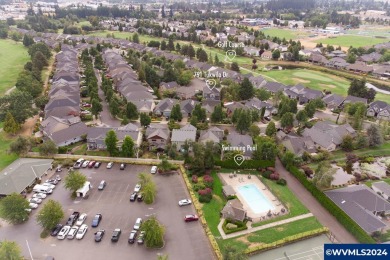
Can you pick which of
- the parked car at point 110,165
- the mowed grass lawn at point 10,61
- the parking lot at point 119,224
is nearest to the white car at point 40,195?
the parking lot at point 119,224

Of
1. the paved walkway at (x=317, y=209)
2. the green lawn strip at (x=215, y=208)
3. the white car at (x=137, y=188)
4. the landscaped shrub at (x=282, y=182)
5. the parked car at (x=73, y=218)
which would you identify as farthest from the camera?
the landscaped shrub at (x=282, y=182)

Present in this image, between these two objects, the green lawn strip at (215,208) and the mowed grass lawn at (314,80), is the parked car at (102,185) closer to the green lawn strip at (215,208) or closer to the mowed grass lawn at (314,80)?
the green lawn strip at (215,208)

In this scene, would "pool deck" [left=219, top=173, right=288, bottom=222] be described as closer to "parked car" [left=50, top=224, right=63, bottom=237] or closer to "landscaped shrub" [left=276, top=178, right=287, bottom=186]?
"landscaped shrub" [left=276, top=178, right=287, bottom=186]


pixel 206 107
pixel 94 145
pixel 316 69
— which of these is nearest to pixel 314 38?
pixel 316 69

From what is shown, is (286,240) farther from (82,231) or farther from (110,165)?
(110,165)

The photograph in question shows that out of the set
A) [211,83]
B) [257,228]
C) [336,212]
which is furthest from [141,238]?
[211,83]

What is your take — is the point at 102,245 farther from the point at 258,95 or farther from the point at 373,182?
the point at 258,95
